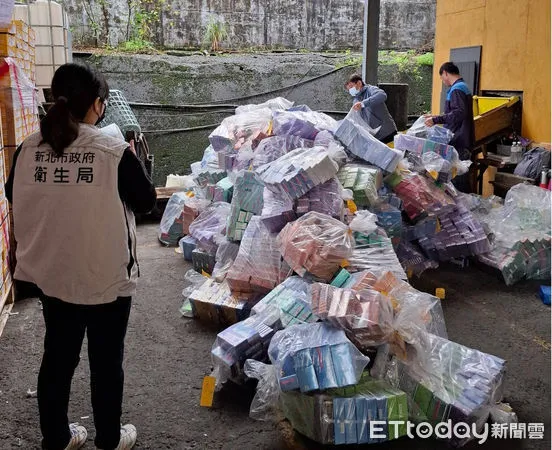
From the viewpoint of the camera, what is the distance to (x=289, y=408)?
2797 millimetres

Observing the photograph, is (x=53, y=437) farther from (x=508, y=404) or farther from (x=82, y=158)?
(x=508, y=404)

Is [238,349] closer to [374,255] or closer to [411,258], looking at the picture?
[374,255]

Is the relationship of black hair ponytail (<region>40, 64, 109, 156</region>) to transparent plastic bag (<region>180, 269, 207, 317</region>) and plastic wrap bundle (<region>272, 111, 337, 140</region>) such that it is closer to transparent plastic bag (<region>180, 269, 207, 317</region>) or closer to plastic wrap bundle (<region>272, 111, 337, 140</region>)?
transparent plastic bag (<region>180, 269, 207, 317</region>)

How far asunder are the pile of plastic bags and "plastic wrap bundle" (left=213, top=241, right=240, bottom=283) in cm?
1

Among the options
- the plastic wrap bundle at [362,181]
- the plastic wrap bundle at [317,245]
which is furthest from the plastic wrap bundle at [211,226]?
the plastic wrap bundle at [317,245]

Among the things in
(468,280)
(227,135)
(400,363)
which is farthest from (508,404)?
(227,135)

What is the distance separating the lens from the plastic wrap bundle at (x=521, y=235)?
5070 mm

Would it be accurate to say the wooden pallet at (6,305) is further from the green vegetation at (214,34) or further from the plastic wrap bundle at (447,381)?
the green vegetation at (214,34)

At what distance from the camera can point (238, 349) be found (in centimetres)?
317

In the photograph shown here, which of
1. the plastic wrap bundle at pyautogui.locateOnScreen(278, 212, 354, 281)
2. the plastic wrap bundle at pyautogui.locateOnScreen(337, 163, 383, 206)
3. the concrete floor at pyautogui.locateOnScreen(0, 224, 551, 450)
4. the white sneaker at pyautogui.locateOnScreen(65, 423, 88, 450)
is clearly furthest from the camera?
the plastic wrap bundle at pyautogui.locateOnScreen(337, 163, 383, 206)

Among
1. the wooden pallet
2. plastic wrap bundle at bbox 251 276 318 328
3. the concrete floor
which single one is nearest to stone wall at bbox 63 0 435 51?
the concrete floor

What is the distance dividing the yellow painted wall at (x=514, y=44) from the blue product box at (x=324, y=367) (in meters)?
5.42

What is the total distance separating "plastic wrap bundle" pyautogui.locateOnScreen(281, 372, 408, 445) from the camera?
2.62 metres

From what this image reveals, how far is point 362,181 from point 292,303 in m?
1.63
